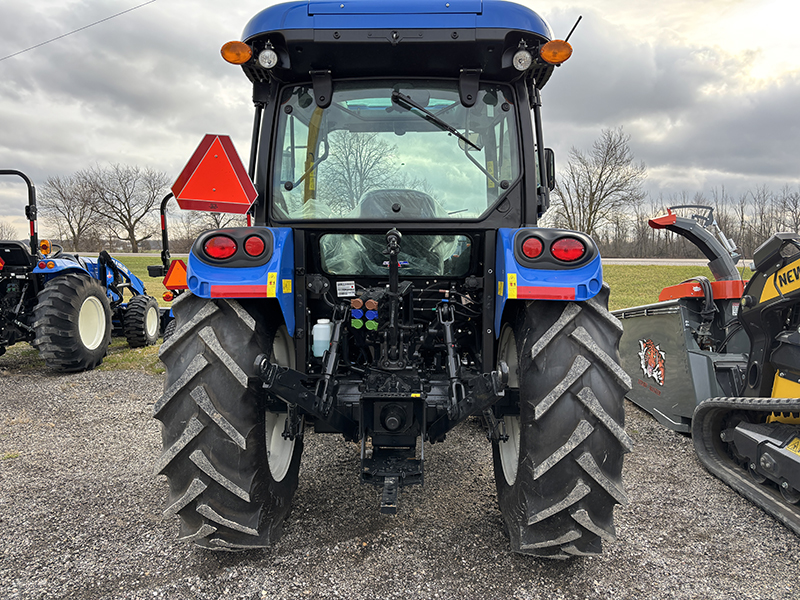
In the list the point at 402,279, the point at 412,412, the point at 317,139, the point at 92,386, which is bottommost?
the point at 92,386

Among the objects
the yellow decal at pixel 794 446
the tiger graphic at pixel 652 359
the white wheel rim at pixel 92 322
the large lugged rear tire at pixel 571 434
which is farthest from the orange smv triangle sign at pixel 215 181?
the white wheel rim at pixel 92 322

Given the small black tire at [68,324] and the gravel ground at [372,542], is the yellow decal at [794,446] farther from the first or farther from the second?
the small black tire at [68,324]

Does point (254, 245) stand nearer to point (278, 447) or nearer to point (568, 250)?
point (278, 447)

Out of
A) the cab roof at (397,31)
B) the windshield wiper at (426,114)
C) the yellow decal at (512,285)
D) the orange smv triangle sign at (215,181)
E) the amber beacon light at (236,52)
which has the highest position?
the cab roof at (397,31)

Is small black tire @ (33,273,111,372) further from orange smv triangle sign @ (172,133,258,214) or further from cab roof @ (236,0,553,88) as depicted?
cab roof @ (236,0,553,88)

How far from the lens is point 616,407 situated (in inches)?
80.4

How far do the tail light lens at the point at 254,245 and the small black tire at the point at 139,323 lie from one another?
6.44m

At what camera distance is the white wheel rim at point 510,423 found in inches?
97.9

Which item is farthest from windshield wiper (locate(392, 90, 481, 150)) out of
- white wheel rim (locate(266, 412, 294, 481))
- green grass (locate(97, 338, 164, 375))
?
green grass (locate(97, 338, 164, 375))

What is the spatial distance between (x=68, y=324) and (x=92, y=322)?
81 cm

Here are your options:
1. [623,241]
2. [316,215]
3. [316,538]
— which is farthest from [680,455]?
[623,241]

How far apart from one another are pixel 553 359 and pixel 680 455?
2273mm

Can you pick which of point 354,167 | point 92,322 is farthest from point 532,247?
point 92,322

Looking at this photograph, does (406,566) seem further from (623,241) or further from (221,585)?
(623,241)
